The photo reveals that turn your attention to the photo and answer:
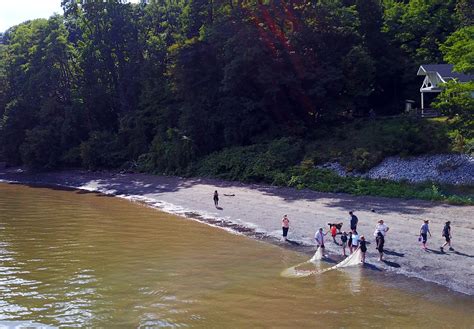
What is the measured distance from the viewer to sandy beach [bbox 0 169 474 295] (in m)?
19.2

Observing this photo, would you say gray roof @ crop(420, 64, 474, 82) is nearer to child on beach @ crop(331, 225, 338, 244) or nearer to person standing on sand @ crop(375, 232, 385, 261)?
child on beach @ crop(331, 225, 338, 244)

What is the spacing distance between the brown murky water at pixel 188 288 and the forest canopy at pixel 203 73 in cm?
1853


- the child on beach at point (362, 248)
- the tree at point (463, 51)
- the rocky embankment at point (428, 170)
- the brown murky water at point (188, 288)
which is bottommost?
the brown murky water at point (188, 288)

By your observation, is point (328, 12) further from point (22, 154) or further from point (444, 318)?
point (22, 154)

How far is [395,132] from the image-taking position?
37.7m

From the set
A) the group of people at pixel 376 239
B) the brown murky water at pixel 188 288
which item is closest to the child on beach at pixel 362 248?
the group of people at pixel 376 239

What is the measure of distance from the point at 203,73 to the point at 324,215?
2686cm

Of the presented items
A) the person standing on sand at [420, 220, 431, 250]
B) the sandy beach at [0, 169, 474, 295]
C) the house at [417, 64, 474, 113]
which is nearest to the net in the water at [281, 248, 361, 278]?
the sandy beach at [0, 169, 474, 295]

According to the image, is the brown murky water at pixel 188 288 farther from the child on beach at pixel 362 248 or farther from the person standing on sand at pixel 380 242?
the person standing on sand at pixel 380 242

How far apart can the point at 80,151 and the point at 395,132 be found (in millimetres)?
38423

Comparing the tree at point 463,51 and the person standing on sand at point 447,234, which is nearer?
the person standing on sand at point 447,234

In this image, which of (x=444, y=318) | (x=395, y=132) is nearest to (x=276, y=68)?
(x=395, y=132)

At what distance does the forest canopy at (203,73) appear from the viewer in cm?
4509

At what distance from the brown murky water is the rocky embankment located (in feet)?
45.0
